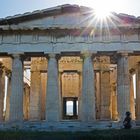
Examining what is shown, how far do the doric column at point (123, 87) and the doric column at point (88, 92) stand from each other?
2260 mm

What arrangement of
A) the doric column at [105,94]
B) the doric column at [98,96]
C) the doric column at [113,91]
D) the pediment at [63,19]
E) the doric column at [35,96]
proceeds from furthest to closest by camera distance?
the doric column at [113,91], the doric column at [98,96], the doric column at [35,96], the doric column at [105,94], the pediment at [63,19]

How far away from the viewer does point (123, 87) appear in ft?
107

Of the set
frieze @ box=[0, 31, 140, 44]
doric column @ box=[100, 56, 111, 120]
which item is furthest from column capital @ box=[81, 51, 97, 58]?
doric column @ box=[100, 56, 111, 120]

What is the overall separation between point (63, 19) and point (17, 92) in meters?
7.76

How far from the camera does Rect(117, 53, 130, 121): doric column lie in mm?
32156

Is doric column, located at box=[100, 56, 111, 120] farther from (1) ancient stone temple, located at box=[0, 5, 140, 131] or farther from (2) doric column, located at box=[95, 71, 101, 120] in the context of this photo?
(1) ancient stone temple, located at box=[0, 5, 140, 131]

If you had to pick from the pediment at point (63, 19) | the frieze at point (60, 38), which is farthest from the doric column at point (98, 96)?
the pediment at point (63, 19)

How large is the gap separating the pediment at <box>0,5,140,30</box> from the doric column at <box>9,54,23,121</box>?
10.2 feet

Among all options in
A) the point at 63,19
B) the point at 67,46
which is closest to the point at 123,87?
the point at 67,46

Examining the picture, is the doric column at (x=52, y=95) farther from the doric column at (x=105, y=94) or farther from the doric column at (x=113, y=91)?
the doric column at (x=113, y=91)

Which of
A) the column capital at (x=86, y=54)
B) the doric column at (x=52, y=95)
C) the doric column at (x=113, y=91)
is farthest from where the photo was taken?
the doric column at (x=113, y=91)

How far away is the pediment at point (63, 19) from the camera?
33562mm

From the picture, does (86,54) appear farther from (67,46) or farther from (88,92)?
(88,92)

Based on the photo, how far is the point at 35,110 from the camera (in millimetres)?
39250
